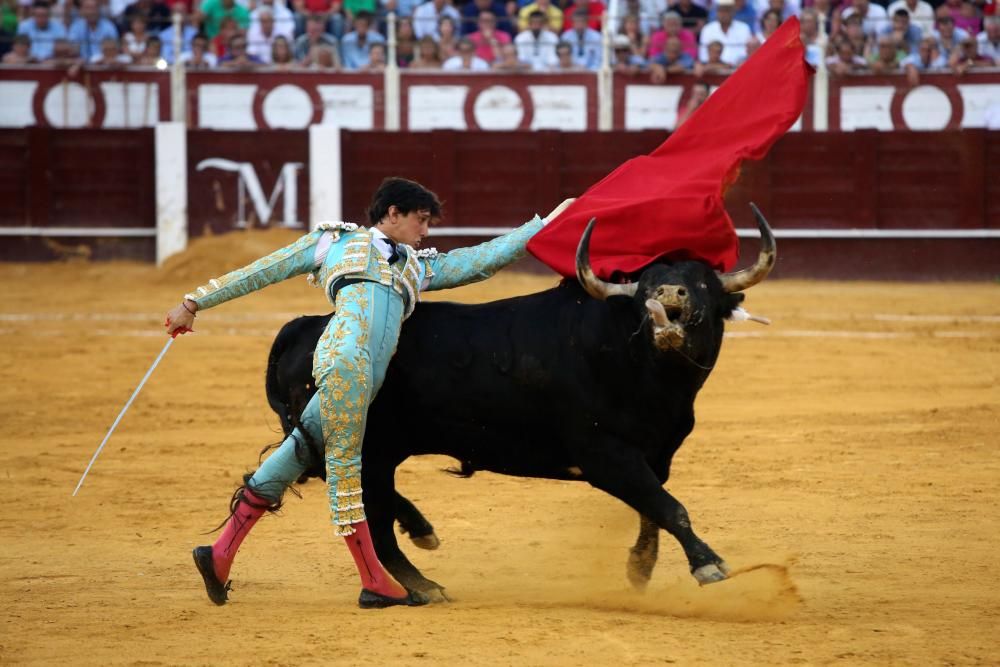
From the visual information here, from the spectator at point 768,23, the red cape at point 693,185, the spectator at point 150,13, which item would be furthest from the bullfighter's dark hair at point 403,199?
the spectator at point 150,13

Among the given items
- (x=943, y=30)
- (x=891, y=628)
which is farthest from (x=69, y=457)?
(x=943, y=30)

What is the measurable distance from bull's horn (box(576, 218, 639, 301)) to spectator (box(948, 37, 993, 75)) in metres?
9.66

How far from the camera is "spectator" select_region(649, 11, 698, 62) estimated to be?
496 inches

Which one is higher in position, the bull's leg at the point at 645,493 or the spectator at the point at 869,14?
the spectator at the point at 869,14

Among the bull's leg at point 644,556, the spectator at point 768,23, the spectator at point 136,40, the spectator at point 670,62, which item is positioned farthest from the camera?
the spectator at point 136,40

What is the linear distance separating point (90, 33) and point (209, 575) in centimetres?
1019

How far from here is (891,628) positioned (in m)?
3.49

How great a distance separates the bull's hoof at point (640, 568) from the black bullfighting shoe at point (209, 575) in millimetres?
1055

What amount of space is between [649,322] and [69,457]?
129 inches

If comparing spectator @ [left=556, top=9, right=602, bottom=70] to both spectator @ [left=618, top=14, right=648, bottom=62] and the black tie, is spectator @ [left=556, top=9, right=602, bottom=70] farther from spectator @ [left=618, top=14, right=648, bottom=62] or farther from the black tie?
the black tie

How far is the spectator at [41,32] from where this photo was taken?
1299 cm

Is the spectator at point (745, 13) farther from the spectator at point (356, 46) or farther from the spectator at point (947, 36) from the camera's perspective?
the spectator at point (356, 46)

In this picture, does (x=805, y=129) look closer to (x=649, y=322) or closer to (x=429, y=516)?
(x=429, y=516)

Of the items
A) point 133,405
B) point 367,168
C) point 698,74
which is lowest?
point 133,405
